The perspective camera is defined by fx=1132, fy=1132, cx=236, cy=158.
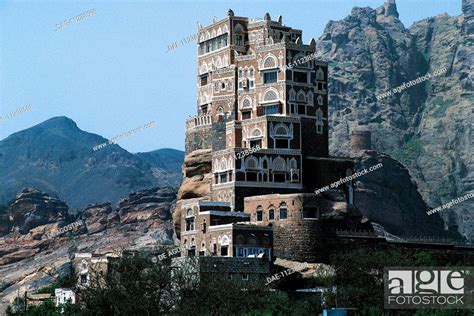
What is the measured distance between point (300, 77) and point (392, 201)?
70.4m

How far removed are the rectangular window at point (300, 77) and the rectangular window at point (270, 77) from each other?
2.17 metres

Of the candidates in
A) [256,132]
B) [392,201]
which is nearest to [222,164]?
[256,132]

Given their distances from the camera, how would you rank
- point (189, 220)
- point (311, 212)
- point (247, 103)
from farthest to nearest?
point (247, 103)
point (189, 220)
point (311, 212)

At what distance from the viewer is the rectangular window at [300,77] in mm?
122619

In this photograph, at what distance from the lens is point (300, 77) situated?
123062mm

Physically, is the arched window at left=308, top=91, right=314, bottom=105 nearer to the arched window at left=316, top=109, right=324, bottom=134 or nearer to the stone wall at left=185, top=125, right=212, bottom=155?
the arched window at left=316, top=109, right=324, bottom=134

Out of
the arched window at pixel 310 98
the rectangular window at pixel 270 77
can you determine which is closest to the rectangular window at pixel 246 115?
the rectangular window at pixel 270 77

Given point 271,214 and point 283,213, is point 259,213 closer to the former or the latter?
point 271,214

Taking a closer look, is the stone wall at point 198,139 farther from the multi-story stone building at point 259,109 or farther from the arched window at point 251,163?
the arched window at point 251,163

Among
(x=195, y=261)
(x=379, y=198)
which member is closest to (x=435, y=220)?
(x=379, y=198)

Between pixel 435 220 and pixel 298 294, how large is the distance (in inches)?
3950

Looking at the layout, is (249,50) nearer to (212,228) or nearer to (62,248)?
(212,228)

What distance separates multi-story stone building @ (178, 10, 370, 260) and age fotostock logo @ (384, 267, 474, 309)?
1543 centimetres

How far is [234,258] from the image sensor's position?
329 ft
